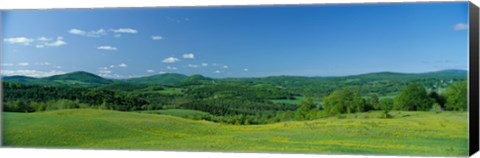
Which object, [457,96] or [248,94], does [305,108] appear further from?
[457,96]

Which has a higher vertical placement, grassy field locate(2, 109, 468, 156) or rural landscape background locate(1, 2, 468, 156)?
rural landscape background locate(1, 2, 468, 156)

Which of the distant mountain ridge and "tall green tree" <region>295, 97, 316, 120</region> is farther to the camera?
"tall green tree" <region>295, 97, 316, 120</region>

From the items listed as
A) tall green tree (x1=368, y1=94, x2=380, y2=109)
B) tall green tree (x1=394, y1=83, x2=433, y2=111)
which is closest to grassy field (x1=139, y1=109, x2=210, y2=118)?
tall green tree (x1=368, y1=94, x2=380, y2=109)

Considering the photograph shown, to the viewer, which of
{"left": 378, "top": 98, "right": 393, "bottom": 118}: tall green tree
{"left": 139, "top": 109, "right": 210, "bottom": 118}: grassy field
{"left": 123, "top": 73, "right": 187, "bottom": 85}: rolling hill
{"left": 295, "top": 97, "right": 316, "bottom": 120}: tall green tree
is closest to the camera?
{"left": 378, "top": 98, "right": 393, "bottom": 118}: tall green tree

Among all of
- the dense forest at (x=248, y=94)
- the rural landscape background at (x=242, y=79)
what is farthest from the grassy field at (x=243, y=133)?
the dense forest at (x=248, y=94)

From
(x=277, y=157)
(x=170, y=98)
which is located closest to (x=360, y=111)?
(x=277, y=157)

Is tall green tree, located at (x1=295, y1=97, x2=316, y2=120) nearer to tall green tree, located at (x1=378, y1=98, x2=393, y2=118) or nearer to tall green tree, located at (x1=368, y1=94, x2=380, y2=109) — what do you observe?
tall green tree, located at (x1=368, y1=94, x2=380, y2=109)

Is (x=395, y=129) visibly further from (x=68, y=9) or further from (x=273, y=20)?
(x=68, y=9)
